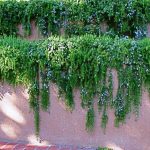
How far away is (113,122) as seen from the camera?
15.9 ft

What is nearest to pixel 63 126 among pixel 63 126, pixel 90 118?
pixel 63 126

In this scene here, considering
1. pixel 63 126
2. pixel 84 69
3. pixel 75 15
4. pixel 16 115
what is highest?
pixel 75 15

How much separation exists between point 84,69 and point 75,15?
4.47 feet

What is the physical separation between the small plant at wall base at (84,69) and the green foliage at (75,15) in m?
0.90

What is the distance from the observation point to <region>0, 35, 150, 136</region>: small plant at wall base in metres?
4.62

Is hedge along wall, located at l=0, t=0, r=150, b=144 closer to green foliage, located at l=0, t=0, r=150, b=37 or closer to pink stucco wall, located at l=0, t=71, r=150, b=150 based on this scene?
pink stucco wall, located at l=0, t=71, r=150, b=150

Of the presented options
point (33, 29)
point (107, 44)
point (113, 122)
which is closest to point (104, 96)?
point (113, 122)

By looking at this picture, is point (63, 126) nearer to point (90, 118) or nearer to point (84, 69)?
point (90, 118)

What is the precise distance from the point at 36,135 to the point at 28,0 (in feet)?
7.42

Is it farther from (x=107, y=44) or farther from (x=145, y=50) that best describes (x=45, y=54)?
(x=145, y=50)

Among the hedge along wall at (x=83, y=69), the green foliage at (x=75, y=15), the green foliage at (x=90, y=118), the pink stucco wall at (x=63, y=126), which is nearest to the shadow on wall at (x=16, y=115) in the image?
the pink stucco wall at (x=63, y=126)

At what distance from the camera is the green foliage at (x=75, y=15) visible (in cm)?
561

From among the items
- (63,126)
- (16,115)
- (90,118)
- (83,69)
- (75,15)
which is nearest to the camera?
(83,69)

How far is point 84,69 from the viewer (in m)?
4.70
